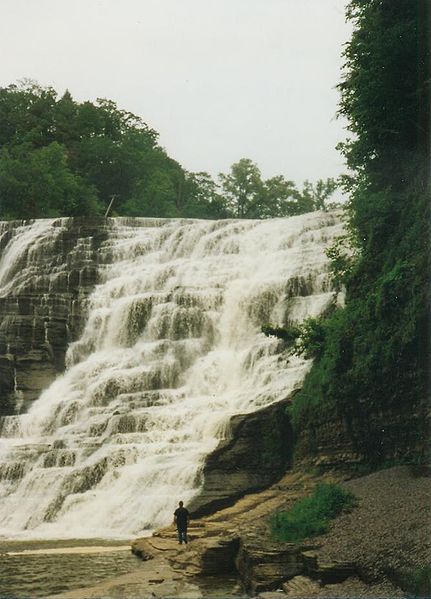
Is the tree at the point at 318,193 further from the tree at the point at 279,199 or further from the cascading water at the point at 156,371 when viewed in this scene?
the cascading water at the point at 156,371

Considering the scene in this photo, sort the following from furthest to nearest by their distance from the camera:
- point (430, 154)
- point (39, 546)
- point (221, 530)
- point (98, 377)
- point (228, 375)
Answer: point (98, 377)
point (228, 375)
point (430, 154)
point (39, 546)
point (221, 530)

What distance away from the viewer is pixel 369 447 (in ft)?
74.2

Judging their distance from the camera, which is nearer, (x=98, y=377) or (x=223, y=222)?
(x=98, y=377)

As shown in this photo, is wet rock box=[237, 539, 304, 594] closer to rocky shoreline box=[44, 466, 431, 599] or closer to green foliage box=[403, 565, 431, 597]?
rocky shoreline box=[44, 466, 431, 599]

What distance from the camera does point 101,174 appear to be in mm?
77875

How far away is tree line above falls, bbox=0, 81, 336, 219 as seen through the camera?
6694cm

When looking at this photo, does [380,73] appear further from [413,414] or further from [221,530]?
[221,530]

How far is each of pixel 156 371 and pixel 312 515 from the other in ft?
57.1

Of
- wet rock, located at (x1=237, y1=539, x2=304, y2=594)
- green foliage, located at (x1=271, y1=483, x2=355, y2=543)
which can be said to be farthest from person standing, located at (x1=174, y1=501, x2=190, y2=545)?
wet rock, located at (x1=237, y1=539, x2=304, y2=594)

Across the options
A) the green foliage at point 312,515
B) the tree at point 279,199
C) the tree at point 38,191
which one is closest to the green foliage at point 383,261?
the green foliage at point 312,515

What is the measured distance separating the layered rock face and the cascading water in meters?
0.59

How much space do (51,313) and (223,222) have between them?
37.6ft

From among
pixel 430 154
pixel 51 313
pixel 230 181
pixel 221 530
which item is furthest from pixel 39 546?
pixel 230 181

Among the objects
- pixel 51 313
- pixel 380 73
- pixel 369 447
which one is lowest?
pixel 369 447
